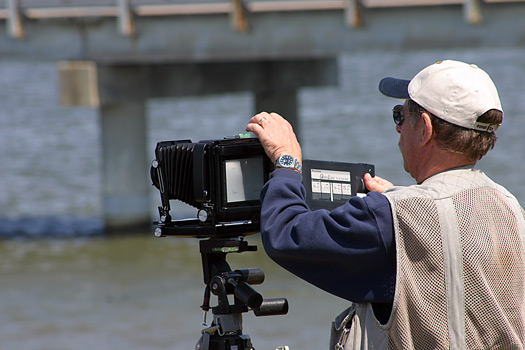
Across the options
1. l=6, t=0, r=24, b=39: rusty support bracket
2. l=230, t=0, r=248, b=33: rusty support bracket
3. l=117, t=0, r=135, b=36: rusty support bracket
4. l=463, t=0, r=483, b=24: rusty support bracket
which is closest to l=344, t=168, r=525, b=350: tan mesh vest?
l=463, t=0, r=483, b=24: rusty support bracket

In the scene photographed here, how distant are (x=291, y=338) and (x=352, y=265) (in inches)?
222

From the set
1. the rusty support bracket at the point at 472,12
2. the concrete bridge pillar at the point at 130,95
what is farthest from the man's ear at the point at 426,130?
the concrete bridge pillar at the point at 130,95

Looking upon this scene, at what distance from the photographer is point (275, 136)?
2.50 meters

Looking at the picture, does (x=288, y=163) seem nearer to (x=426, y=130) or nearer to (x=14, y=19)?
(x=426, y=130)

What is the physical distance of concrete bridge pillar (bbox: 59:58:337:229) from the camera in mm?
11609

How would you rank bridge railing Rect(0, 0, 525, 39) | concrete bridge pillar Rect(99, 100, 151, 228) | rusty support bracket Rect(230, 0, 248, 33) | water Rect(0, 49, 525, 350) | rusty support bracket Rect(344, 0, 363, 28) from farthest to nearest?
concrete bridge pillar Rect(99, 100, 151, 228), rusty support bracket Rect(230, 0, 248, 33), rusty support bracket Rect(344, 0, 363, 28), bridge railing Rect(0, 0, 525, 39), water Rect(0, 49, 525, 350)

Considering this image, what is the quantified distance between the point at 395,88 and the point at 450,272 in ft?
1.56

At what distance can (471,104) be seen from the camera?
2.24 m

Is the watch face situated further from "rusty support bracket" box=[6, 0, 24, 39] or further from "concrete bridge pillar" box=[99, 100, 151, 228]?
"concrete bridge pillar" box=[99, 100, 151, 228]

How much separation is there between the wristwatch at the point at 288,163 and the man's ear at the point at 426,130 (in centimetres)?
32

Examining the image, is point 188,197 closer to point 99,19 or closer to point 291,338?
point 291,338

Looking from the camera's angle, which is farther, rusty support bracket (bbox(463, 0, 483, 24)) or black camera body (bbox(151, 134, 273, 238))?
rusty support bracket (bbox(463, 0, 483, 24))

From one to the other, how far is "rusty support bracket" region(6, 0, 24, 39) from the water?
261 centimetres

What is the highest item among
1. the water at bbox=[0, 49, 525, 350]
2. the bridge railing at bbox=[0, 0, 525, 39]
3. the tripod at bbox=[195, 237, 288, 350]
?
the bridge railing at bbox=[0, 0, 525, 39]
